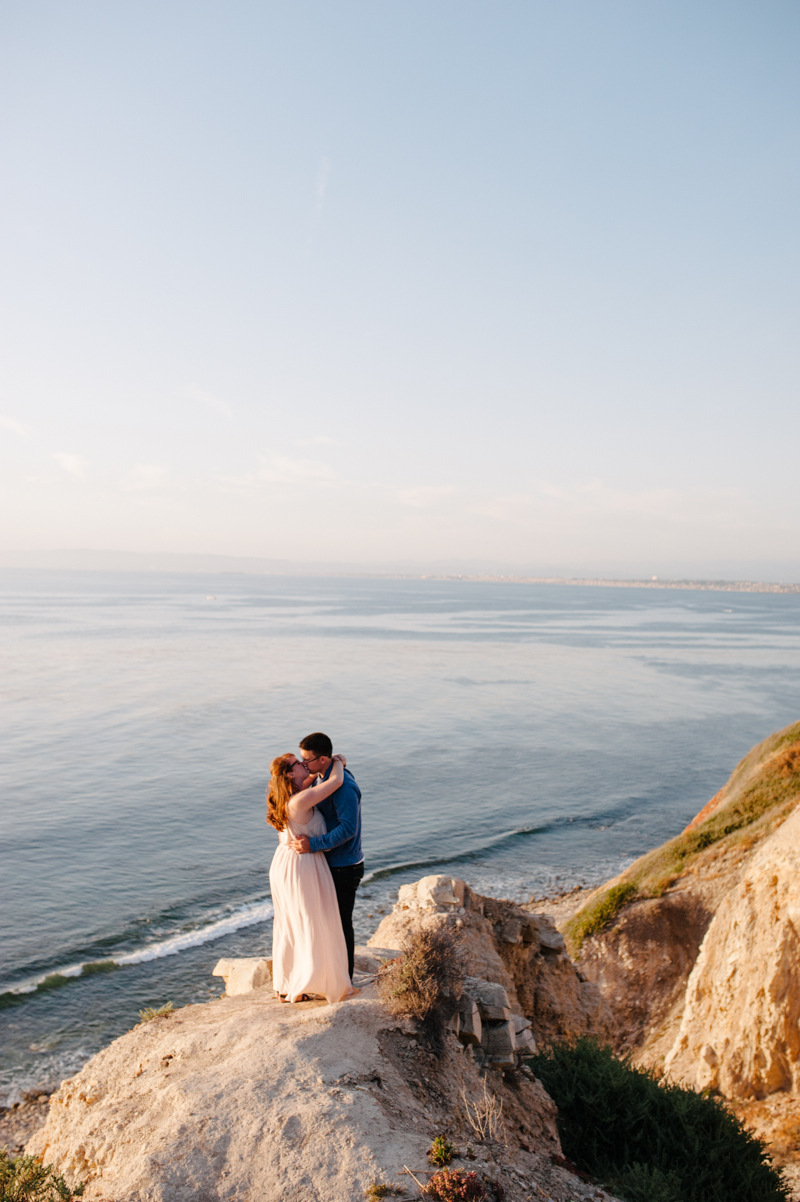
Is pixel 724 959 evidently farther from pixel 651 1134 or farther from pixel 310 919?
pixel 310 919

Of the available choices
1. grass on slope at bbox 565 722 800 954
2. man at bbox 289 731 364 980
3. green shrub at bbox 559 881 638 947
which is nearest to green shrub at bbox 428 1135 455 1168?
man at bbox 289 731 364 980

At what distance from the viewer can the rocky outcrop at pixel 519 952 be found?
1298 centimetres

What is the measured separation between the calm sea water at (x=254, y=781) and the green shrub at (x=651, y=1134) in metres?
14.0

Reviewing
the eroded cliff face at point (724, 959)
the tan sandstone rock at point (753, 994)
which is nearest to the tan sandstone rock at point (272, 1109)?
the eroded cliff face at point (724, 959)

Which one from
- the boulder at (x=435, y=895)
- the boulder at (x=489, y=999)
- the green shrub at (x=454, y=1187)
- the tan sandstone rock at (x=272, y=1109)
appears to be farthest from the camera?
the boulder at (x=435, y=895)

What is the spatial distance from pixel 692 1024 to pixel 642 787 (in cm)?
2776

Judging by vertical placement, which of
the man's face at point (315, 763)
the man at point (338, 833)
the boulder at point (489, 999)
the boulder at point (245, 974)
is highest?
the man's face at point (315, 763)

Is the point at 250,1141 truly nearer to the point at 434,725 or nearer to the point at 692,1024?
the point at 692,1024

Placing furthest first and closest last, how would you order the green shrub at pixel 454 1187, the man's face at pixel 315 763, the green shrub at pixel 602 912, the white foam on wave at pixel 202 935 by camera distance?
1. the white foam on wave at pixel 202 935
2. the green shrub at pixel 602 912
3. the man's face at pixel 315 763
4. the green shrub at pixel 454 1187

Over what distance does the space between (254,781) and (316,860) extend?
33377mm

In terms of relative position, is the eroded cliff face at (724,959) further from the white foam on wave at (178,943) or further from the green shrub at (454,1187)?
the white foam on wave at (178,943)

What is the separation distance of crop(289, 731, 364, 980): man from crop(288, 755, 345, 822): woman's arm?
0.17 meters

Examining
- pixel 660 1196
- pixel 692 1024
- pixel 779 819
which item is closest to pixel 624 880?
pixel 779 819

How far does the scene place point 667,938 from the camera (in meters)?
19.8
